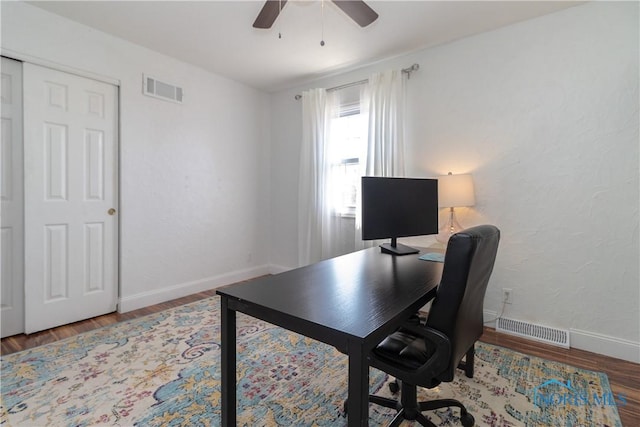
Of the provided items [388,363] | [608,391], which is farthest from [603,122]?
[388,363]

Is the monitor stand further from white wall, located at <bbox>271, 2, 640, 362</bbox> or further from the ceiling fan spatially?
the ceiling fan

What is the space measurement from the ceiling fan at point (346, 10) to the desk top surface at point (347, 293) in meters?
1.50

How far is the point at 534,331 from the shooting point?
244cm

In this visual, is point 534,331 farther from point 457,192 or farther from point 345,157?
point 345,157

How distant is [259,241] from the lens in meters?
4.26

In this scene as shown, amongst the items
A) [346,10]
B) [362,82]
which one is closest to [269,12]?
[346,10]

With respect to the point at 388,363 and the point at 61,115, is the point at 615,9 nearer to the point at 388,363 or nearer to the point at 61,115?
the point at 388,363

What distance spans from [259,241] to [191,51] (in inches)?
93.7

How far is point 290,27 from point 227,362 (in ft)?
8.34

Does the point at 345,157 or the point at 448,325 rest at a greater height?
the point at 345,157

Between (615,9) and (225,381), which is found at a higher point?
(615,9)

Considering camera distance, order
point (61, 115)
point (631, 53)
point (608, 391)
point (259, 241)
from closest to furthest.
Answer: point (608, 391)
point (631, 53)
point (61, 115)
point (259, 241)

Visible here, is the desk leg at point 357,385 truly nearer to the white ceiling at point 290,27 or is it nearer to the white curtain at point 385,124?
the white ceiling at point 290,27

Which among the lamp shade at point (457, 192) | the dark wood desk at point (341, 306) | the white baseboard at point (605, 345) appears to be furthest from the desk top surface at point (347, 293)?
the white baseboard at point (605, 345)
